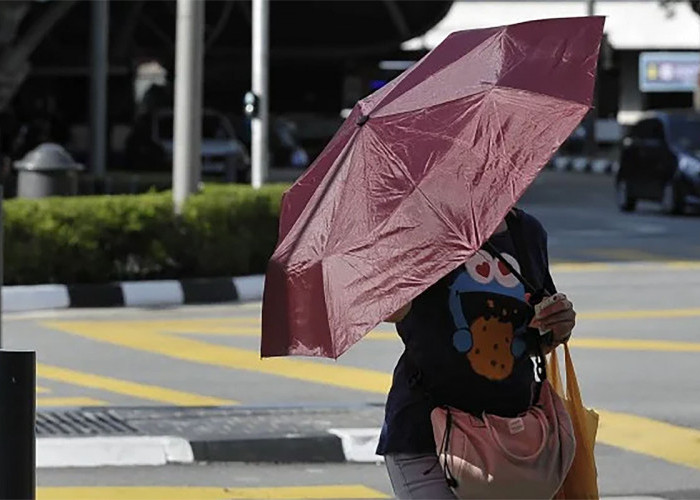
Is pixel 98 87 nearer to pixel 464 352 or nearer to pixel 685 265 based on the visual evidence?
pixel 685 265

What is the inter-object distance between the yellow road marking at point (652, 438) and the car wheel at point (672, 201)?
1715 centimetres

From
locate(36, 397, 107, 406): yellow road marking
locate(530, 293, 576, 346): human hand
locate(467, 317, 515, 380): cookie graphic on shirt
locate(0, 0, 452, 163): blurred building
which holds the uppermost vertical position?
locate(0, 0, 452, 163): blurred building

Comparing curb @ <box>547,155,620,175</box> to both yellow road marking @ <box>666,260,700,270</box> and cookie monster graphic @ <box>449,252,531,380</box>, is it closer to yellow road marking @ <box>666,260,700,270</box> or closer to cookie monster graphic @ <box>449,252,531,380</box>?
yellow road marking @ <box>666,260,700,270</box>

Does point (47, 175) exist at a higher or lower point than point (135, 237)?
higher

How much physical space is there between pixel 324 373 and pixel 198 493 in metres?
3.46

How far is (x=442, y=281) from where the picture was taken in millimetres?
4102

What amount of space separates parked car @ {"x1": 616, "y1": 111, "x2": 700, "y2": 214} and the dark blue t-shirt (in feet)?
72.4

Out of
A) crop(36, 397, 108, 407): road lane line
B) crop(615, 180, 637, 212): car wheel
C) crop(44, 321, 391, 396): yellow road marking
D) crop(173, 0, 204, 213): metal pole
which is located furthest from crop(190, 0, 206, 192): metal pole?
crop(615, 180, 637, 212): car wheel

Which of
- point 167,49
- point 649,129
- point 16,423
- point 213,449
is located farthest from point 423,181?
point 167,49

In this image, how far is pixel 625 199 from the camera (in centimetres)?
2805

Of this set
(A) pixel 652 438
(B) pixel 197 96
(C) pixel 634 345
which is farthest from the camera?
(B) pixel 197 96

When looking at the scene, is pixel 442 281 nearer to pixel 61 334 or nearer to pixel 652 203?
pixel 61 334

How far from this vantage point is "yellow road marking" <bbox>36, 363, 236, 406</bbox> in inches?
396

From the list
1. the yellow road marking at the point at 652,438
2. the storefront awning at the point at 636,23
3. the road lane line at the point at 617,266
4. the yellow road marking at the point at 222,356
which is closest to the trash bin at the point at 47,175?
the yellow road marking at the point at 222,356
